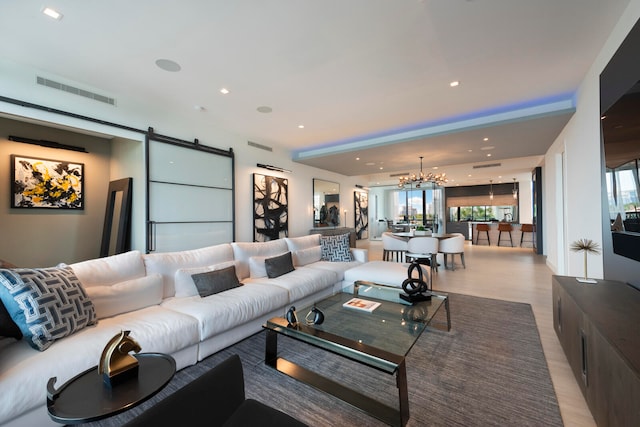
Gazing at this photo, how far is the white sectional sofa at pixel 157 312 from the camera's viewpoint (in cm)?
150

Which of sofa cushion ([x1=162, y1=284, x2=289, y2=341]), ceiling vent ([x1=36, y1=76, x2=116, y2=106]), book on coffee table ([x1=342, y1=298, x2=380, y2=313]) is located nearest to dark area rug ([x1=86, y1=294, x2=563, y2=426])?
sofa cushion ([x1=162, y1=284, x2=289, y2=341])

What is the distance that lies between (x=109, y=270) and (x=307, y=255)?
105 inches

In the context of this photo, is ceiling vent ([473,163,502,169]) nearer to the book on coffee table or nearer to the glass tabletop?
the glass tabletop

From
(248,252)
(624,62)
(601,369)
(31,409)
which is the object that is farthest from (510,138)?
(31,409)

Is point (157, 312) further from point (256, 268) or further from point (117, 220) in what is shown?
point (117, 220)

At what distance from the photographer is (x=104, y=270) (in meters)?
2.42

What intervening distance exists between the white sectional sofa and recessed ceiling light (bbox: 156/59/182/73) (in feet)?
6.62

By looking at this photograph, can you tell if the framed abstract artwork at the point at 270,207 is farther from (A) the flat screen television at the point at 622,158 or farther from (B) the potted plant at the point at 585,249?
(A) the flat screen television at the point at 622,158

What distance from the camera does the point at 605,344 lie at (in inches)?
54.7

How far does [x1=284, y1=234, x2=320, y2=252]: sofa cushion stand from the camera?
177 inches

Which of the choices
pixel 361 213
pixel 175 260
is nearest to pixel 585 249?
pixel 175 260

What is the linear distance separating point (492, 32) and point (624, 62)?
102 centimetres

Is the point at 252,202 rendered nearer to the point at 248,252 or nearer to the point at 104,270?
the point at 248,252

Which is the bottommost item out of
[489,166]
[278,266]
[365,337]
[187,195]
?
[365,337]
